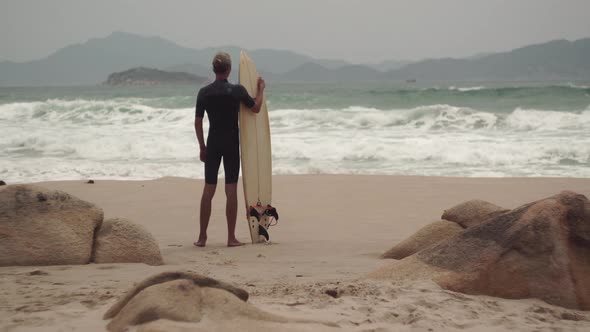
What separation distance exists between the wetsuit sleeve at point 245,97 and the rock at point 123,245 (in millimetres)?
1532

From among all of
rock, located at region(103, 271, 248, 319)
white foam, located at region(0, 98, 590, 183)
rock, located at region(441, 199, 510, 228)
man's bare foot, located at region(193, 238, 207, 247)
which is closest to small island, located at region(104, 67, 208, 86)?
white foam, located at region(0, 98, 590, 183)

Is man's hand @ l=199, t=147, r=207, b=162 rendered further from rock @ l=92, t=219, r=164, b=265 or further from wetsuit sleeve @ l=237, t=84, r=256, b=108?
rock @ l=92, t=219, r=164, b=265

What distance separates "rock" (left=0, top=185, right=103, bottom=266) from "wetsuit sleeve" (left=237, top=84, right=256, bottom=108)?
171 cm

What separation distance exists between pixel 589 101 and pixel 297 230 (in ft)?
70.8

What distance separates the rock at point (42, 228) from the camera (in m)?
4.27

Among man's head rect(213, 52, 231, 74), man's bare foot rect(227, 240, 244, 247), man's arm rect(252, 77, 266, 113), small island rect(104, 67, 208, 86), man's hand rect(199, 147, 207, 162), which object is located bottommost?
man's bare foot rect(227, 240, 244, 247)

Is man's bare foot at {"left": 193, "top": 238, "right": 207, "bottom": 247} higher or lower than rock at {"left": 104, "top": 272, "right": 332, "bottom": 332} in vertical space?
lower

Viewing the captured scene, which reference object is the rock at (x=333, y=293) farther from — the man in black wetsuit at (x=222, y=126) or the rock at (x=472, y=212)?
the man in black wetsuit at (x=222, y=126)

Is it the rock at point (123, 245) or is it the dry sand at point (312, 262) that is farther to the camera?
the rock at point (123, 245)

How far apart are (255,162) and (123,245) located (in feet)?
5.40

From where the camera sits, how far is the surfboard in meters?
5.74

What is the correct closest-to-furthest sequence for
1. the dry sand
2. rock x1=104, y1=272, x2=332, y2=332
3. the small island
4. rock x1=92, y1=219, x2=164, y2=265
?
rock x1=104, y1=272, x2=332, y2=332 < the dry sand < rock x1=92, y1=219, x2=164, y2=265 < the small island

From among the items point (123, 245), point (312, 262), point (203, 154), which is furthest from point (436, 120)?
point (123, 245)


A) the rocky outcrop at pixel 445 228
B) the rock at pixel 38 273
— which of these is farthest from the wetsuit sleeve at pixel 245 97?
the rock at pixel 38 273
